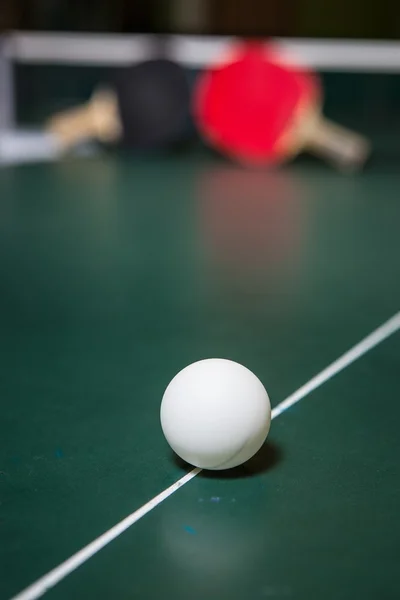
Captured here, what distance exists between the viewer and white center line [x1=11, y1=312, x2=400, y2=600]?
1.00 metres

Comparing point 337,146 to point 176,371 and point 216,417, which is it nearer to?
point 176,371

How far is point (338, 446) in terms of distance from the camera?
139cm

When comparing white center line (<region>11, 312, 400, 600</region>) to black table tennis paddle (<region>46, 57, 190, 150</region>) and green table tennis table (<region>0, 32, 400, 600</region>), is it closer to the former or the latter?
green table tennis table (<region>0, 32, 400, 600</region>)

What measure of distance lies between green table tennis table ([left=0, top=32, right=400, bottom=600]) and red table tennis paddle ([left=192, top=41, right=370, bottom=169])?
0.92m

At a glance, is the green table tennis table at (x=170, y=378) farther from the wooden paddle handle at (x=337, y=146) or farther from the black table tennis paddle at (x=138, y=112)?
the black table tennis paddle at (x=138, y=112)

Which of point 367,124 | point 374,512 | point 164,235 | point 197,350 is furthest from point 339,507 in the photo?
point 367,124

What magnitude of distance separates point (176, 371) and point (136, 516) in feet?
1.90

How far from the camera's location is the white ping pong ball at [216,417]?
1.23 metres

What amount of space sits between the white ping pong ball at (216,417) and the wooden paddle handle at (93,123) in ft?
11.7

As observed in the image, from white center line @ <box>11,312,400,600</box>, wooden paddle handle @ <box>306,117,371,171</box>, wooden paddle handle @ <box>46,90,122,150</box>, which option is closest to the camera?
white center line @ <box>11,312,400,600</box>

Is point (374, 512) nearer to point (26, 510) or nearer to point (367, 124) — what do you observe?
point (26, 510)

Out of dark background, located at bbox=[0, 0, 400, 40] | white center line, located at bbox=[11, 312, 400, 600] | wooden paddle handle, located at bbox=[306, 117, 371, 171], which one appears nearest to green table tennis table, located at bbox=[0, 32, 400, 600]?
white center line, located at bbox=[11, 312, 400, 600]

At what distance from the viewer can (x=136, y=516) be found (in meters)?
1.15

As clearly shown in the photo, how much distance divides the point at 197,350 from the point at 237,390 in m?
0.59
